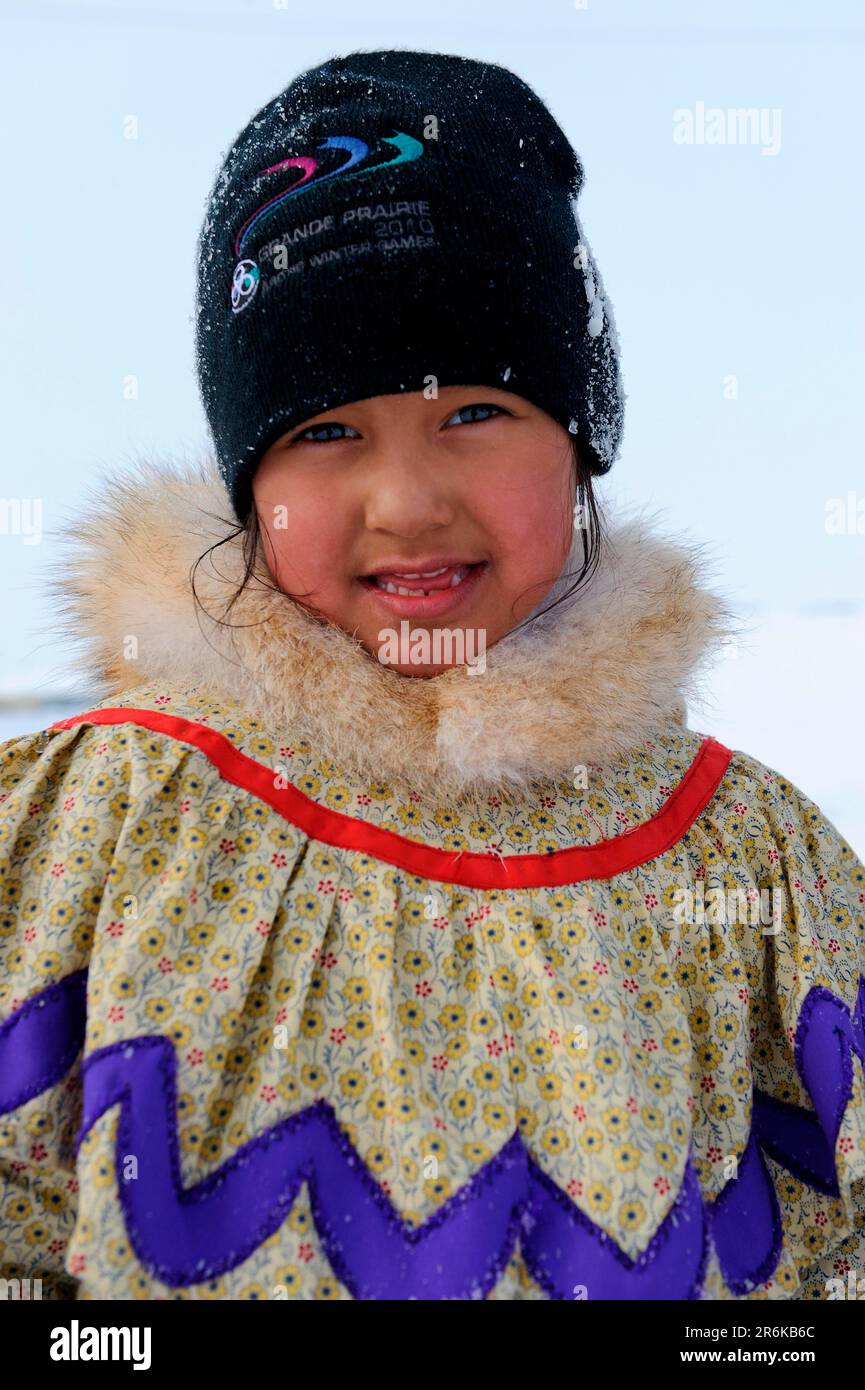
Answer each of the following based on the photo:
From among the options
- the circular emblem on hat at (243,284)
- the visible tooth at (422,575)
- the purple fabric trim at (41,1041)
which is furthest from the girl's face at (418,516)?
the purple fabric trim at (41,1041)

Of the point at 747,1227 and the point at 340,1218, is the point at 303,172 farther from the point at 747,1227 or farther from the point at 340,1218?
the point at 747,1227

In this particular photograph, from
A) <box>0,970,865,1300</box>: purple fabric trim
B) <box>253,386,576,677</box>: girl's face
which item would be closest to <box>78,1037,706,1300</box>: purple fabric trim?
<box>0,970,865,1300</box>: purple fabric trim

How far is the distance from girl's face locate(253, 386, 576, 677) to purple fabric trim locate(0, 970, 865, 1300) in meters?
0.35

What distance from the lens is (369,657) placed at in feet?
3.13

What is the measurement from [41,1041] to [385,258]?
1.99 feet

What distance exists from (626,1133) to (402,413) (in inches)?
21.1

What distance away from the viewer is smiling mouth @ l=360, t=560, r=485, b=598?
935 millimetres

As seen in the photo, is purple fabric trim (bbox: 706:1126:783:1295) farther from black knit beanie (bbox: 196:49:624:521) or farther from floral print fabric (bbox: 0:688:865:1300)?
black knit beanie (bbox: 196:49:624:521)

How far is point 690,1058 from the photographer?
0.88m

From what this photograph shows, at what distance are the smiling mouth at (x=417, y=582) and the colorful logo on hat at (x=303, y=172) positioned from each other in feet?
0.81

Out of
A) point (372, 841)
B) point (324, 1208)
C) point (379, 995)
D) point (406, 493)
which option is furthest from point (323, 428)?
point (324, 1208)

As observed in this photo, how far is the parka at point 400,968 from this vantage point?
76cm

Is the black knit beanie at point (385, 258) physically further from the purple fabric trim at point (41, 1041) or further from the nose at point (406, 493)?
the purple fabric trim at point (41, 1041)
